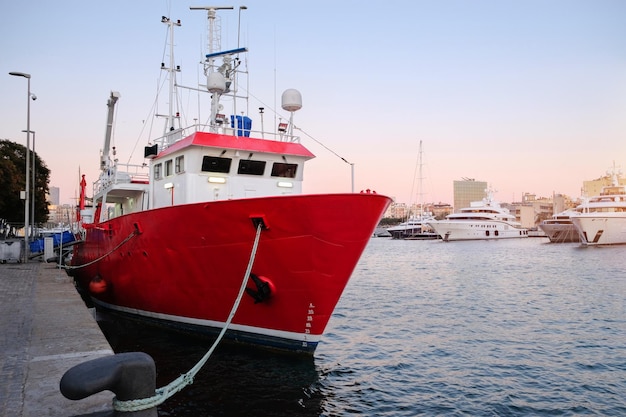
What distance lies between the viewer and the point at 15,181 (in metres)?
39.6

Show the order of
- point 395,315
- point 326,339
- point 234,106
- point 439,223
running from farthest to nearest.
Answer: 1. point 439,223
2. point 395,315
3. point 234,106
4. point 326,339

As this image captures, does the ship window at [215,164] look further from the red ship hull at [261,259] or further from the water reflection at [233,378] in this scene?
the water reflection at [233,378]

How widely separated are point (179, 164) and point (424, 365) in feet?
25.6

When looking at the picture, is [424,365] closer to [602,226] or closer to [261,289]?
[261,289]

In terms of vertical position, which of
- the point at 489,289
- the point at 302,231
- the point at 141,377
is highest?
the point at 302,231

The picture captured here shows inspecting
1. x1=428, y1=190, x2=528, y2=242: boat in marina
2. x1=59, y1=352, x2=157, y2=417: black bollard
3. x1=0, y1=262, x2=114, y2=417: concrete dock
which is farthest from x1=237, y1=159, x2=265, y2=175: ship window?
x1=428, y1=190, x2=528, y2=242: boat in marina

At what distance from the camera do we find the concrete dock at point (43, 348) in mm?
4941

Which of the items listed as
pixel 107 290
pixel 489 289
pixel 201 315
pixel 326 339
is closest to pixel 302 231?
pixel 201 315

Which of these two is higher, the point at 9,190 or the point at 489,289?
the point at 9,190

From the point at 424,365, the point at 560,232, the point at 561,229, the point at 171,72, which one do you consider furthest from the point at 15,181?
the point at 560,232

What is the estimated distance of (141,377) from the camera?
3.35 m

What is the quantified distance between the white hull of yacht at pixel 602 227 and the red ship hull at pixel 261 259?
72758 millimetres

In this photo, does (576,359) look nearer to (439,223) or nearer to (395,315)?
(395,315)

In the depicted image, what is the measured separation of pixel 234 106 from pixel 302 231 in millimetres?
6588
